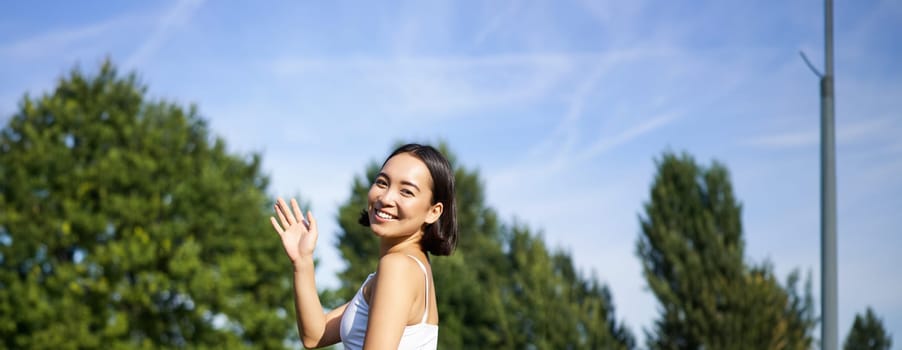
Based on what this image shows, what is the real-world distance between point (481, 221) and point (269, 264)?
15.7 m

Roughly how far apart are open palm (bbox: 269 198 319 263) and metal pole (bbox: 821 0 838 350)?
345 inches

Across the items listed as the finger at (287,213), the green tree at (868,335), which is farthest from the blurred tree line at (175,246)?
the finger at (287,213)

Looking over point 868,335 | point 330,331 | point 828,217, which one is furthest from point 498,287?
point 330,331

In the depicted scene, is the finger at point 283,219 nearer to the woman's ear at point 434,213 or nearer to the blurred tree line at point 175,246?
the woman's ear at point 434,213

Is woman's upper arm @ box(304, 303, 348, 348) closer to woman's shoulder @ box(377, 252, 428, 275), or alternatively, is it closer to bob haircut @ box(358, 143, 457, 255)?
bob haircut @ box(358, 143, 457, 255)

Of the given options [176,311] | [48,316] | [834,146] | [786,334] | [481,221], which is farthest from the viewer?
[481,221]

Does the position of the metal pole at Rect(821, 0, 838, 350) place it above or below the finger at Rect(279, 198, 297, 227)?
above

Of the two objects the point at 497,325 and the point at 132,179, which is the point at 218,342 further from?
the point at 497,325

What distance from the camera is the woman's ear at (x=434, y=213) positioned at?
322 cm

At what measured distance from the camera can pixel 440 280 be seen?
35969 millimetres

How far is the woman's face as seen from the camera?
3.16 m

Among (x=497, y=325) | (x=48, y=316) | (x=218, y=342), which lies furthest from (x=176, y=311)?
(x=497, y=325)

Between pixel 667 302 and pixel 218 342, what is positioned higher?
pixel 667 302

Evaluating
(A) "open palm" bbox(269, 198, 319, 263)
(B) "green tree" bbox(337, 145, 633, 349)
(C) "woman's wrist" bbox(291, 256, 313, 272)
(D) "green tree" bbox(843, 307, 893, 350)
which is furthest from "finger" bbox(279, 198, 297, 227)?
(D) "green tree" bbox(843, 307, 893, 350)
